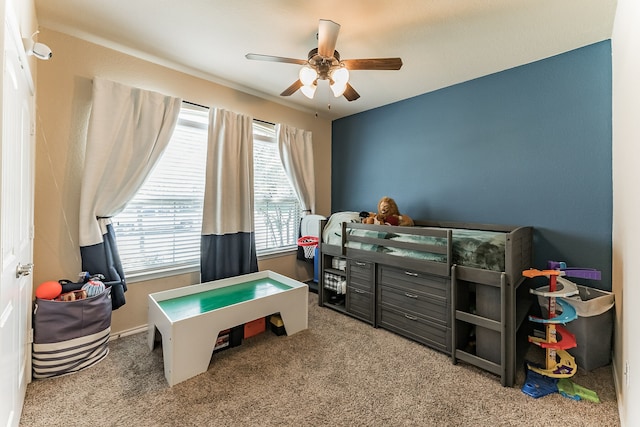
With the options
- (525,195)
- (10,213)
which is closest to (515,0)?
(525,195)

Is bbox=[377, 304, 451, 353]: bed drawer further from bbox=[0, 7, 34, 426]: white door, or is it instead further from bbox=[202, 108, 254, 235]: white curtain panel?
bbox=[0, 7, 34, 426]: white door

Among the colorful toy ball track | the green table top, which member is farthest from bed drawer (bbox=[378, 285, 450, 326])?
the green table top

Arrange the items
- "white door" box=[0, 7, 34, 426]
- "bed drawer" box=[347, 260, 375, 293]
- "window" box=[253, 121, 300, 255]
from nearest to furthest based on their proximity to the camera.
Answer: "white door" box=[0, 7, 34, 426] < "bed drawer" box=[347, 260, 375, 293] < "window" box=[253, 121, 300, 255]

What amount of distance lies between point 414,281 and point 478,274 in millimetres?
532

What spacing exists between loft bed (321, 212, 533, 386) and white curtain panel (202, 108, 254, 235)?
1.55 metres

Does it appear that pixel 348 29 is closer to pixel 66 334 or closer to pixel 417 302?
pixel 417 302

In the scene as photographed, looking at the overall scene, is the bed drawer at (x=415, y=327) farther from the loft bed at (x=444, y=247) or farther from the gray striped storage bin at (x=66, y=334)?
the gray striped storage bin at (x=66, y=334)

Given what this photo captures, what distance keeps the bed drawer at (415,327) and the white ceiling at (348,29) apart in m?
2.29

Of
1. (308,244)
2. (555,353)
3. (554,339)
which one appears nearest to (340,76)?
(308,244)

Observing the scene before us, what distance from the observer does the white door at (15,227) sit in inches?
45.0

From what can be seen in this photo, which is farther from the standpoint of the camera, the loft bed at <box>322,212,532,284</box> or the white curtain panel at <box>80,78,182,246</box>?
the white curtain panel at <box>80,78,182,246</box>

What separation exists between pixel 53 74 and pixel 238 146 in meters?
1.51

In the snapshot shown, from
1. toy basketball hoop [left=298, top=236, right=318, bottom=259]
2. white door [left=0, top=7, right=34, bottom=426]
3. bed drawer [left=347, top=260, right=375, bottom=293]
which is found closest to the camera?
white door [left=0, top=7, right=34, bottom=426]

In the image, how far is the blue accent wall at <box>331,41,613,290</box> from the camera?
222 centimetres
